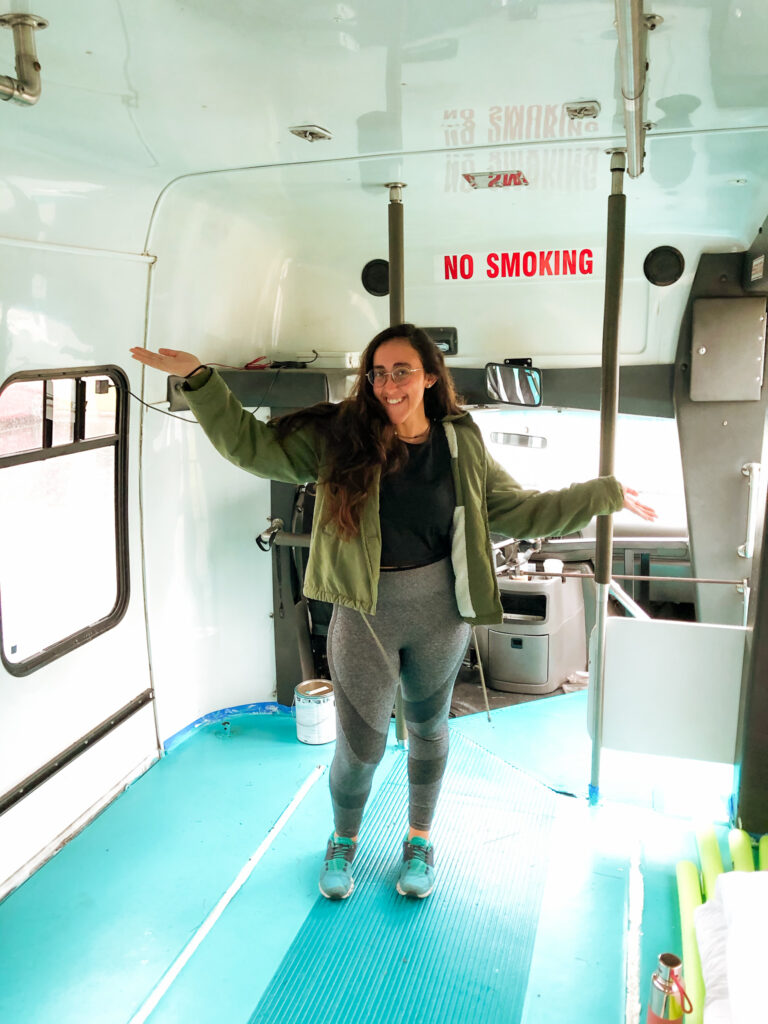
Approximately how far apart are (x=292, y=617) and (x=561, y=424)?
2621 mm

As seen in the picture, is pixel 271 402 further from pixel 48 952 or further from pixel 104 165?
pixel 48 952

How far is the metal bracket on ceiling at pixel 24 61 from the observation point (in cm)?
178

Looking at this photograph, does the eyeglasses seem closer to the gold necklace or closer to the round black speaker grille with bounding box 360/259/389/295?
the gold necklace

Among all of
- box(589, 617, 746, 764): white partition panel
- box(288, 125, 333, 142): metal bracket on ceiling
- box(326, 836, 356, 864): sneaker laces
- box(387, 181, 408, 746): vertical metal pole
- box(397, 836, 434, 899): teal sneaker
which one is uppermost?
box(288, 125, 333, 142): metal bracket on ceiling

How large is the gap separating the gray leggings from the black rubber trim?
1136mm

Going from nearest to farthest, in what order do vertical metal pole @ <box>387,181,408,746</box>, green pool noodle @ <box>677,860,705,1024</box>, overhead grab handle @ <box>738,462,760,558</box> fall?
green pool noodle @ <box>677,860,705,1024</box> < vertical metal pole @ <box>387,181,408,746</box> < overhead grab handle @ <box>738,462,760,558</box>

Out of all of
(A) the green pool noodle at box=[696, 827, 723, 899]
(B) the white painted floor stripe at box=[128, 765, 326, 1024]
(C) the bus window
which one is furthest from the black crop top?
(C) the bus window

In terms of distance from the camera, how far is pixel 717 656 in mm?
3240

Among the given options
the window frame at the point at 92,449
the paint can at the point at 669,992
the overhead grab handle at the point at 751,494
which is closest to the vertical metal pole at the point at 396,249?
the window frame at the point at 92,449

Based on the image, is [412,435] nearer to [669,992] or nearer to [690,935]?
[669,992]

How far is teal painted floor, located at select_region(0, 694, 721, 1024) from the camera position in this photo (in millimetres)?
2395

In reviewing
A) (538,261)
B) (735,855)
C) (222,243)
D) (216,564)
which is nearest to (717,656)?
(735,855)

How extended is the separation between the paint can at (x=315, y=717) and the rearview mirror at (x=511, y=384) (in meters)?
1.72

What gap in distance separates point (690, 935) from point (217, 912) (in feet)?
4.98
